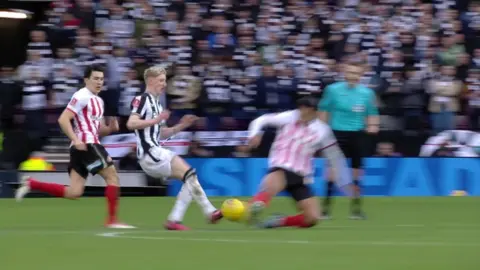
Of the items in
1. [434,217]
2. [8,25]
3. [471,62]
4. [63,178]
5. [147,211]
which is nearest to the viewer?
[434,217]

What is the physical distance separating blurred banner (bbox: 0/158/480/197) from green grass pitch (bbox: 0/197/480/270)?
3844 millimetres

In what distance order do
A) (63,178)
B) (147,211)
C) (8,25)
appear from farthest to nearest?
(8,25), (63,178), (147,211)

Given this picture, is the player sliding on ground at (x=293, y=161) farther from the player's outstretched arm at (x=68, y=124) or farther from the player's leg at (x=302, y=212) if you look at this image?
the player's outstretched arm at (x=68, y=124)

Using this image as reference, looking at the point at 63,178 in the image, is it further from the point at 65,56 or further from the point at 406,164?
the point at 406,164

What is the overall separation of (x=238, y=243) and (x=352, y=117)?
4.37m

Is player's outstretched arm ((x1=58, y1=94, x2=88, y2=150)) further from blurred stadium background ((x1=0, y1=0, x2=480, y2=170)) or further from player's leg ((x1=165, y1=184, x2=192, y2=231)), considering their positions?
blurred stadium background ((x1=0, y1=0, x2=480, y2=170))

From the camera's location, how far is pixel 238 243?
10.2m

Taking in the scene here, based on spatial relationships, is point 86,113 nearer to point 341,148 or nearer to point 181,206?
point 181,206

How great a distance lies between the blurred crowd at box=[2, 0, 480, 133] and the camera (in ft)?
66.6

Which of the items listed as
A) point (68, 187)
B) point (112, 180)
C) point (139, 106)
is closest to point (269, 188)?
point (139, 106)

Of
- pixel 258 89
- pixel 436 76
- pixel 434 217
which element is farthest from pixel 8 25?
pixel 434 217

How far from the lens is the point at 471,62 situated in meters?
21.0

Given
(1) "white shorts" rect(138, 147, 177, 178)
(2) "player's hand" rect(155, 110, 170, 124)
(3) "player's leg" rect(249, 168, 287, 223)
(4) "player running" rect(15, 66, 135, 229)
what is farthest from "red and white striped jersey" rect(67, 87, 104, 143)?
(3) "player's leg" rect(249, 168, 287, 223)

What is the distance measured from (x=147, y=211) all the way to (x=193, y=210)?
2.20 ft
